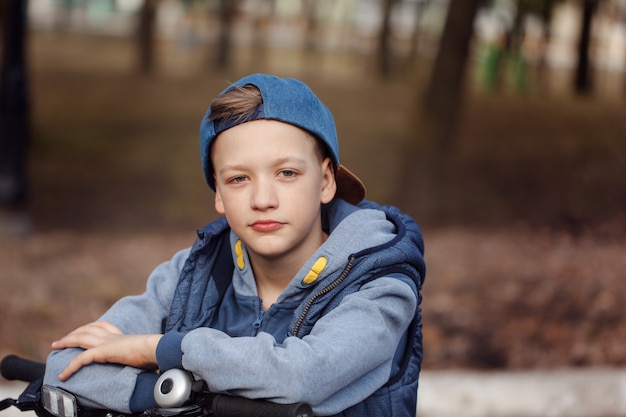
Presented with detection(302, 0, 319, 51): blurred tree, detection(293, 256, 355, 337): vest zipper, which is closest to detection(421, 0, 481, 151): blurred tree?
detection(302, 0, 319, 51): blurred tree

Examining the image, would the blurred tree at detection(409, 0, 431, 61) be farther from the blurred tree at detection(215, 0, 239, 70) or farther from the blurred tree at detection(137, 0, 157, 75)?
the blurred tree at detection(137, 0, 157, 75)

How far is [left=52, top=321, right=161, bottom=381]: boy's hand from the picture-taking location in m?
1.95

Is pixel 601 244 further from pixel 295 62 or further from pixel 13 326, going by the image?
pixel 13 326

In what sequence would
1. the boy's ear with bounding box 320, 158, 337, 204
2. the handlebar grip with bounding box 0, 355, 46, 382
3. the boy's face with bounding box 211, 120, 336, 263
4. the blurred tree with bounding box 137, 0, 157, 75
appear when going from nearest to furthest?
the boy's face with bounding box 211, 120, 336, 263, the handlebar grip with bounding box 0, 355, 46, 382, the boy's ear with bounding box 320, 158, 337, 204, the blurred tree with bounding box 137, 0, 157, 75

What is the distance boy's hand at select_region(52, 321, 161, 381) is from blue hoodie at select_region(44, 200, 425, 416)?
21mm

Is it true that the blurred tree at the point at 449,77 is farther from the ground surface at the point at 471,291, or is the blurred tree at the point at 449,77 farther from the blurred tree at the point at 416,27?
the blurred tree at the point at 416,27

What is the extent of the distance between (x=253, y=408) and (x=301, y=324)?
1.08ft

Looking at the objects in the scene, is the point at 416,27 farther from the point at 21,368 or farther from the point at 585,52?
the point at 21,368

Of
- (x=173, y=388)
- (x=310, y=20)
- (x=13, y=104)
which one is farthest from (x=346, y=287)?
(x=310, y=20)

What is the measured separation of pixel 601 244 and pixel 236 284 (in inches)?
211

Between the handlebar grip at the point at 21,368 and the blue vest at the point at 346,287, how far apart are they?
344 millimetres

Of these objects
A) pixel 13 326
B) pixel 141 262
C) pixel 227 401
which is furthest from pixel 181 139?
→ pixel 227 401

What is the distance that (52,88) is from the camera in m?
8.62

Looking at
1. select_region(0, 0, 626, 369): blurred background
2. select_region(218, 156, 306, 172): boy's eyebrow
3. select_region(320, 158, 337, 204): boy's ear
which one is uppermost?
select_region(218, 156, 306, 172): boy's eyebrow
